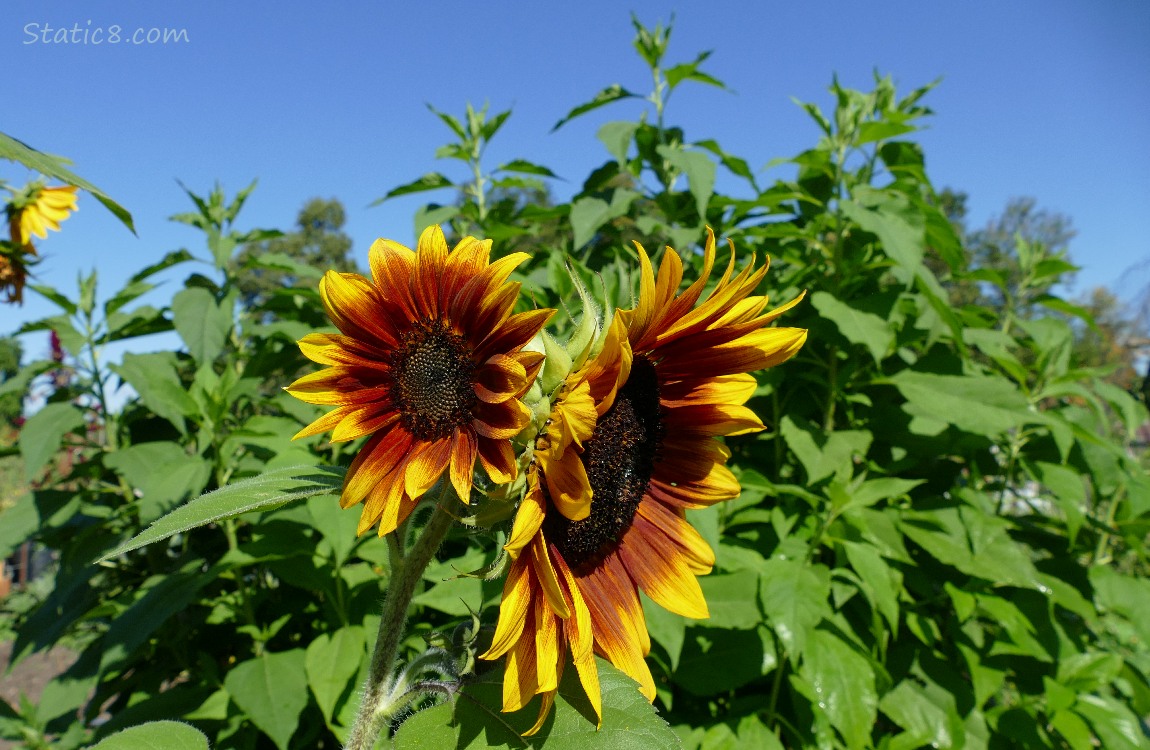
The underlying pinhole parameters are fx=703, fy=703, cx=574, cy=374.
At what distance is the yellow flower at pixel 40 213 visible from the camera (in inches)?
86.3

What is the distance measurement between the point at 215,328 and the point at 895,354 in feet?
7.60

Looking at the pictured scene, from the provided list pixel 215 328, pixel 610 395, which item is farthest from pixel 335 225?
pixel 610 395

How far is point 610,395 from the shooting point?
28.7 inches

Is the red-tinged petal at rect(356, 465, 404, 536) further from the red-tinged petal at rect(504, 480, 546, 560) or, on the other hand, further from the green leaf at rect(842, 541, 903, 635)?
the green leaf at rect(842, 541, 903, 635)

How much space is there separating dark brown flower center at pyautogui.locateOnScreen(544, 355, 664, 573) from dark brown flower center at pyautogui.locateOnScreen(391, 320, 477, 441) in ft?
0.53

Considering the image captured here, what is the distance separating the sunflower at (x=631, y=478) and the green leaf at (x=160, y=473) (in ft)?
4.32

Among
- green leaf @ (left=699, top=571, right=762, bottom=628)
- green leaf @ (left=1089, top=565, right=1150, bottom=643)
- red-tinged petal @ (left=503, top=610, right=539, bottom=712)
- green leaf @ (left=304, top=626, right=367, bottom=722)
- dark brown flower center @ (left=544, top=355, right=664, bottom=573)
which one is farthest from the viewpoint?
green leaf @ (left=1089, top=565, right=1150, bottom=643)

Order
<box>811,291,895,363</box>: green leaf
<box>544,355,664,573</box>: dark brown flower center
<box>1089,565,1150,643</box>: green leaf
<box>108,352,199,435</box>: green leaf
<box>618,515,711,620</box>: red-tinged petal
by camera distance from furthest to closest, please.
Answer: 1. <box>1089,565,1150,643</box>: green leaf
2. <box>108,352,199,435</box>: green leaf
3. <box>811,291,895,363</box>: green leaf
4. <box>618,515,711,620</box>: red-tinged petal
5. <box>544,355,664,573</box>: dark brown flower center

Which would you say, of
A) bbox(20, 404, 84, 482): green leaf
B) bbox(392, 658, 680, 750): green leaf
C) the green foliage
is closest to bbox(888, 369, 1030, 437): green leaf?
the green foliage

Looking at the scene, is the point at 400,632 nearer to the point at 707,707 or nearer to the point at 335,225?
the point at 707,707

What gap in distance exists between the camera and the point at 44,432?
2.18 m

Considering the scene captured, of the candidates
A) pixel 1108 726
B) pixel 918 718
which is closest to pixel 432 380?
pixel 918 718

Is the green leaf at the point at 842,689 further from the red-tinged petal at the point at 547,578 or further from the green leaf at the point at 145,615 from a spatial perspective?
the green leaf at the point at 145,615

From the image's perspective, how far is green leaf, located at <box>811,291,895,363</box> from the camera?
191cm
